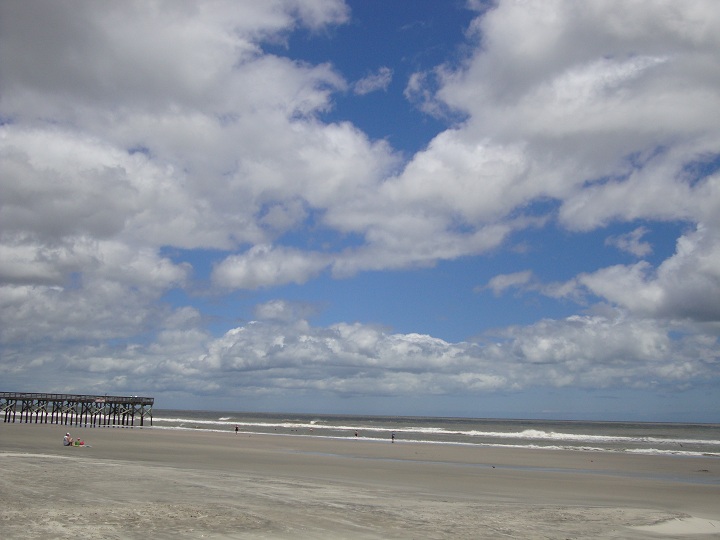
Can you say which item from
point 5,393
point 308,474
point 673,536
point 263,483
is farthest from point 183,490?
point 5,393

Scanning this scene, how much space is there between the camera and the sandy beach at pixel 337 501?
40.4ft

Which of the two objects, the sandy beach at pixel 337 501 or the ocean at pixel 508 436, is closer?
the sandy beach at pixel 337 501

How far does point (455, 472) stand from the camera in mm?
28906

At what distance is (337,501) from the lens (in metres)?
16.4

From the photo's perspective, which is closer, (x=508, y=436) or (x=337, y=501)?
(x=337, y=501)

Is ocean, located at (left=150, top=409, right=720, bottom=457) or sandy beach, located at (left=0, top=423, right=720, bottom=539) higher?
sandy beach, located at (left=0, top=423, right=720, bottom=539)

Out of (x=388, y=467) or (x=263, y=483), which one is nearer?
(x=263, y=483)

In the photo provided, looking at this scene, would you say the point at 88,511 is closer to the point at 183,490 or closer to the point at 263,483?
the point at 183,490

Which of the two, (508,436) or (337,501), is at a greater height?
(337,501)

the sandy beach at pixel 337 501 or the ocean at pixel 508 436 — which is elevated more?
the sandy beach at pixel 337 501

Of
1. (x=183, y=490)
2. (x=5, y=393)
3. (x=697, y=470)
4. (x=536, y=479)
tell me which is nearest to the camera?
(x=183, y=490)

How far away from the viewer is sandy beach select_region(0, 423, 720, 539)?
12.3 meters

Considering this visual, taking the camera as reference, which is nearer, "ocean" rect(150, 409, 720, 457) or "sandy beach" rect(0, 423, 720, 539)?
"sandy beach" rect(0, 423, 720, 539)

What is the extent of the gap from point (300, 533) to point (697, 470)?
31.4 m
